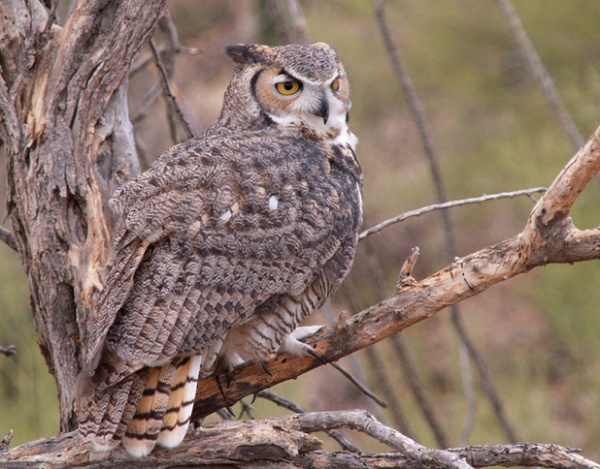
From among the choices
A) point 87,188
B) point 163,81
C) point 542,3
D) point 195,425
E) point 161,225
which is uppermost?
point 542,3

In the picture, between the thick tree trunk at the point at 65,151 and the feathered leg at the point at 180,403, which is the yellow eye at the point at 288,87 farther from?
the feathered leg at the point at 180,403

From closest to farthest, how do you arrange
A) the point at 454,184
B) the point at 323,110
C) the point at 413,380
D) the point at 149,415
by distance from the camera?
the point at 149,415
the point at 323,110
the point at 413,380
the point at 454,184

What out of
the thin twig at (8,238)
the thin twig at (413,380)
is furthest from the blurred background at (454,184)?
the thin twig at (8,238)

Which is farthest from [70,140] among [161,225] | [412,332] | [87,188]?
[412,332]

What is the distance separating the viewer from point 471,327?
699 cm

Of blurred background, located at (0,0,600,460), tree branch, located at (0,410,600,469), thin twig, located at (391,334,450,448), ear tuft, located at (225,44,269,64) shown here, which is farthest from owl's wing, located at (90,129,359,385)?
blurred background, located at (0,0,600,460)

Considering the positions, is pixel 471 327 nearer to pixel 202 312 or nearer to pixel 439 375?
pixel 439 375

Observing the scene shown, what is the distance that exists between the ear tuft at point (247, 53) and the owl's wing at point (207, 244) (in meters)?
0.38

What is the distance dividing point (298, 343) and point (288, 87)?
0.86 m

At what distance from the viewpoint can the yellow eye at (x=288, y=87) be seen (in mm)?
2768

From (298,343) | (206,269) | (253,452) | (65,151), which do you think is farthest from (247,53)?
(253,452)

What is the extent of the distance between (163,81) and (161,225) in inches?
28.6

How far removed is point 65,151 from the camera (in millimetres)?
2434

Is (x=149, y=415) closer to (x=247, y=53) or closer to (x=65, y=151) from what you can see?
(x=65, y=151)
